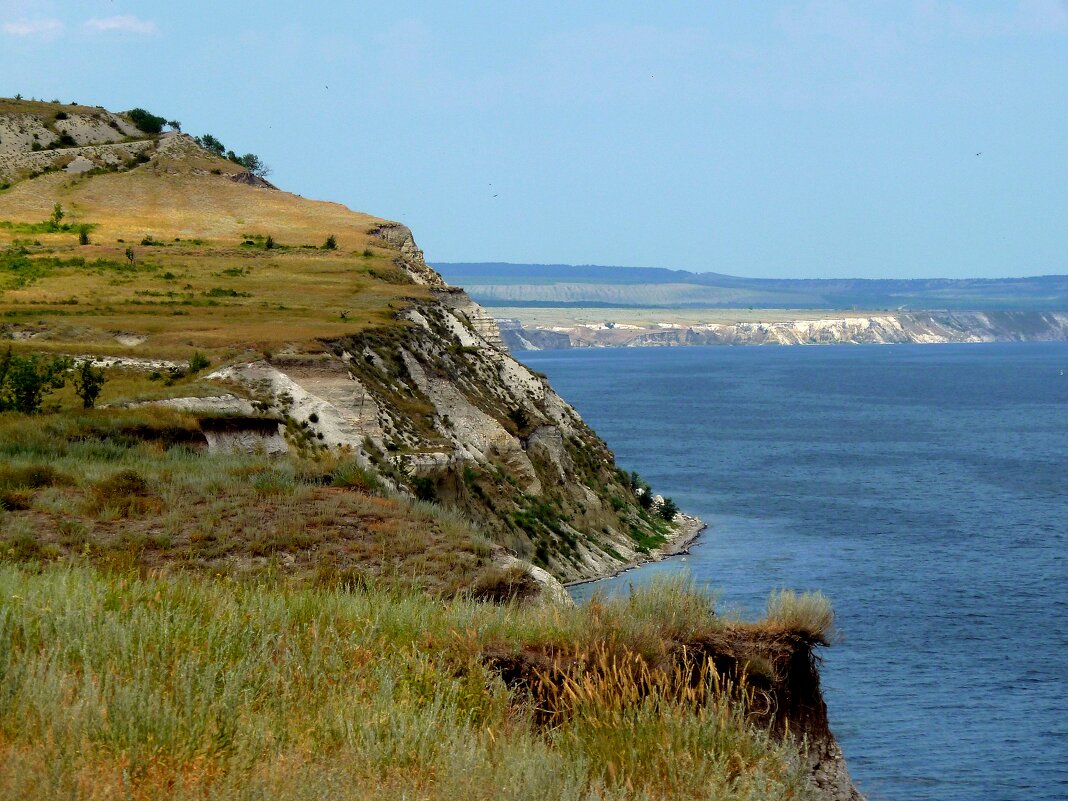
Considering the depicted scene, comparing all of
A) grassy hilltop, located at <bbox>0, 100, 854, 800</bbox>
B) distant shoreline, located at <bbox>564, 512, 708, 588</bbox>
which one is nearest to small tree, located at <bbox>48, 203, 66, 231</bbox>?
grassy hilltop, located at <bbox>0, 100, 854, 800</bbox>

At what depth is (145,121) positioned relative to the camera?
116 m

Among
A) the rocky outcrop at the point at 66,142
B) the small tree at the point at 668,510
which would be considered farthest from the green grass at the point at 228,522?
the rocky outcrop at the point at 66,142

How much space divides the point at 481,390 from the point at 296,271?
1523 cm

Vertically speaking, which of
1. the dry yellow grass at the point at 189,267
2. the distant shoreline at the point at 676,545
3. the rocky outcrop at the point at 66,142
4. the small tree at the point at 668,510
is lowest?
the distant shoreline at the point at 676,545

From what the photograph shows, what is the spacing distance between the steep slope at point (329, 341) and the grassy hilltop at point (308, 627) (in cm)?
29

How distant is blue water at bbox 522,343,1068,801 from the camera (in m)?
32.1

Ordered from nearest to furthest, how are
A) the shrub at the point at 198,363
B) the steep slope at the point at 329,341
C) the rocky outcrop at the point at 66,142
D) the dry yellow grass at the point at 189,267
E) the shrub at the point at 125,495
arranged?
the shrub at the point at 125,495, the shrub at the point at 198,363, the steep slope at the point at 329,341, the dry yellow grass at the point at 189,267, the rocky outcrop at the point at 66,142

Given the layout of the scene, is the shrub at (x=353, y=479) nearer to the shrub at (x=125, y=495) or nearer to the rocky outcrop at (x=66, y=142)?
the shrub at (x=125, y=495)

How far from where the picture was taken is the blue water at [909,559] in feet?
105

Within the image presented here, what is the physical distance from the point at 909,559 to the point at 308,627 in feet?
169

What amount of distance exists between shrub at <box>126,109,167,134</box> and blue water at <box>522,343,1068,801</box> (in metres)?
50.5

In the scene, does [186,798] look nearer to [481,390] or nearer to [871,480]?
[481,390]

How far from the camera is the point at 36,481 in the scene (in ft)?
61.8

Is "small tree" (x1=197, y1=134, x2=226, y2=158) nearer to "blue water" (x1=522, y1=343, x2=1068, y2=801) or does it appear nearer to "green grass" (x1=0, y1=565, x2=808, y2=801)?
"blue water" (x1=522, y1=343, x2=1068, y2=801)
